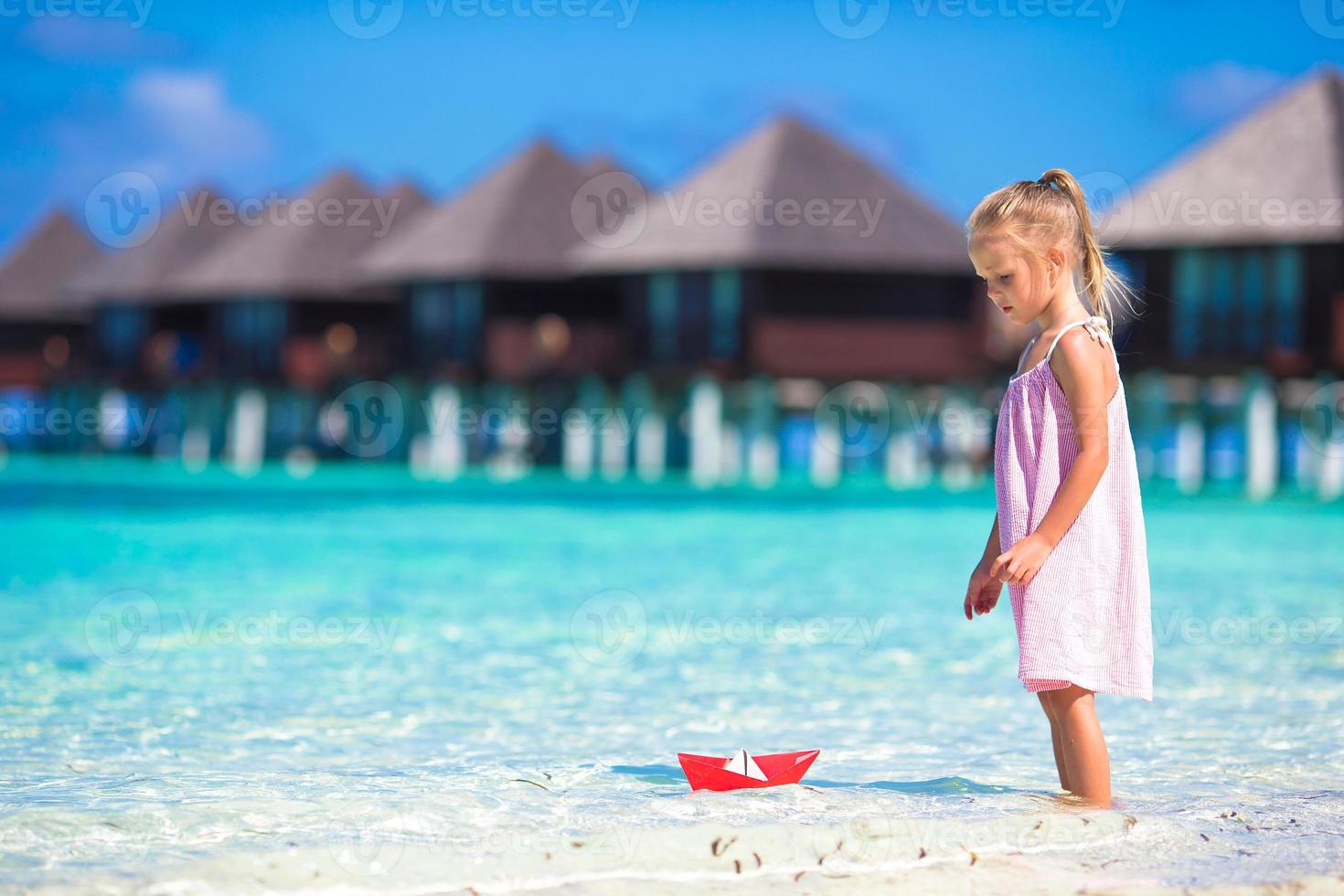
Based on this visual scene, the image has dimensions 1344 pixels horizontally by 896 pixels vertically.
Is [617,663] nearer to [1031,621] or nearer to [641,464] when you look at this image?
[1031,621]

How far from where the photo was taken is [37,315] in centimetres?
4616

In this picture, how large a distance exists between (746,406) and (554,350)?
12.3 ft

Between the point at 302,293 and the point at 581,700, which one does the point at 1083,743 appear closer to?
the point at 581,700

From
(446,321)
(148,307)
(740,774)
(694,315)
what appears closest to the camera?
(740,774)

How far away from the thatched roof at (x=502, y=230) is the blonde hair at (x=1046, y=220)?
91.1 feet

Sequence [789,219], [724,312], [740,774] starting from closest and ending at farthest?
[740,774]
[789,219]
[724,312]

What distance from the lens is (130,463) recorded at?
38.9 meters

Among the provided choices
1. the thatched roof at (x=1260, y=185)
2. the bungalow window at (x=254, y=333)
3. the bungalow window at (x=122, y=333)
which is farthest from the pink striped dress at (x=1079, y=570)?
the bungalow window at (x=122, y=333)

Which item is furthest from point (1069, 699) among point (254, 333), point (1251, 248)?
point (254, 333)

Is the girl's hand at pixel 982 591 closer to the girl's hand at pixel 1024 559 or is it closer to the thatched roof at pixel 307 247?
the girl's hand at pixel 1024 559

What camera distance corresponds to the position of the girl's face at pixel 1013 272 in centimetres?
366

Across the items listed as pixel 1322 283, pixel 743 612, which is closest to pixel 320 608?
pixel 743 612

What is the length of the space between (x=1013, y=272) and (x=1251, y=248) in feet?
76.4

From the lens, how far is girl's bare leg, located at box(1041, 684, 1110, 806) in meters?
3.67
